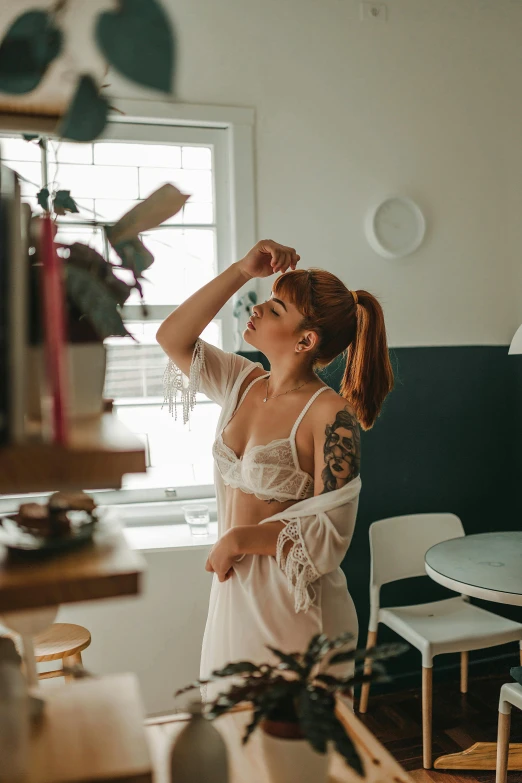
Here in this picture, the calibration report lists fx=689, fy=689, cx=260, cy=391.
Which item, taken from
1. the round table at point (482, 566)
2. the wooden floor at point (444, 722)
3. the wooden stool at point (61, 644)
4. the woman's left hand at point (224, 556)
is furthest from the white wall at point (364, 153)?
the woman's left hand at point (224, 556)

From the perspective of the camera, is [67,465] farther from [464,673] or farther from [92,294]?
[464,673]

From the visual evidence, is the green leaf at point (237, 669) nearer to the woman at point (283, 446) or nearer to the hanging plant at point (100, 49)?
the hanging plant at point (100, 49)

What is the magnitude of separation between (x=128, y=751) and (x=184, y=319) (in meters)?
1.37

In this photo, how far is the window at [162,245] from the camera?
307 centimetres

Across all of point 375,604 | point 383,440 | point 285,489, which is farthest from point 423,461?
point 285,489

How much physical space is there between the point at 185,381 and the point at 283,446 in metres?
0.44

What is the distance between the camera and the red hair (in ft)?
6.38

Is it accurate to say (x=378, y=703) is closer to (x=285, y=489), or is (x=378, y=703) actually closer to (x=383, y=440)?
(x=383, y=440)

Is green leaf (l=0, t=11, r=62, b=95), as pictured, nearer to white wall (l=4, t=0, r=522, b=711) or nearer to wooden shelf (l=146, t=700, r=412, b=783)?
wooden shelf (l=146, t=700, r=412, b=783)

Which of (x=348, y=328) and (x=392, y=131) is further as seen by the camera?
(x=392, y=131)

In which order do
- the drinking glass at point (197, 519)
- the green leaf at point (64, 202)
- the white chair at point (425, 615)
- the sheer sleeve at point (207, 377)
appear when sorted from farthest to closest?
1. the drinking glass at point (197, 519)
2. the white chair at point (425, 615)
3. the sheer sleeve at point (207, 377)
4. the green leaf at point (64, 202)

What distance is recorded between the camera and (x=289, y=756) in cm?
83

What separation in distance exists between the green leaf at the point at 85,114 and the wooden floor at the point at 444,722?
256 centimetres

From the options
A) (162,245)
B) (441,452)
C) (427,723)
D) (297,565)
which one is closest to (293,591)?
(297,565)
